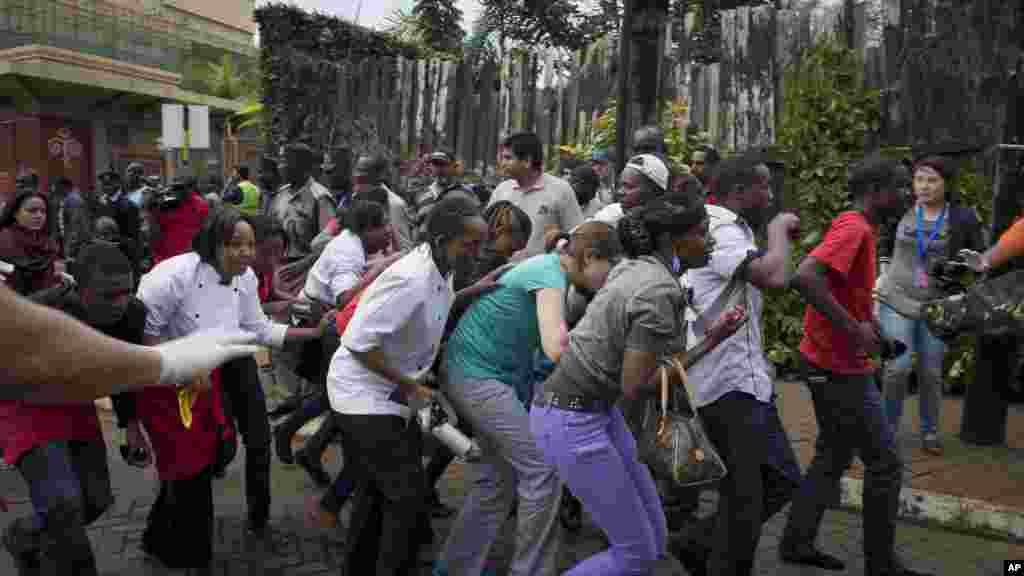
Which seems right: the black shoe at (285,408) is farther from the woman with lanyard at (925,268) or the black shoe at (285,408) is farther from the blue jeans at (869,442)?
the blue jeans at (869,442)

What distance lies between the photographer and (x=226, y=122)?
27.9 metres

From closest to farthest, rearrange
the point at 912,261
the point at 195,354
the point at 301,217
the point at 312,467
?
the point at 195,354 < the point at 312,467 < the point at 912,261 < the point at 301,217

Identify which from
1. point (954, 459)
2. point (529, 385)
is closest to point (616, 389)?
point (529, 385)

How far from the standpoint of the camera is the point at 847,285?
4.49m

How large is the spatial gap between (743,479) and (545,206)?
282cm

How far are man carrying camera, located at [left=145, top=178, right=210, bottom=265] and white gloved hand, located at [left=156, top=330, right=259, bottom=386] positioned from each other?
15.2 feet

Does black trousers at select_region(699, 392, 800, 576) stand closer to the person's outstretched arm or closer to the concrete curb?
the concrete curb

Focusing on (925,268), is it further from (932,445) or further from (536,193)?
(536,193)

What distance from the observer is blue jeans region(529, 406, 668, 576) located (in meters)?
3.65

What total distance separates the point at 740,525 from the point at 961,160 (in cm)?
512

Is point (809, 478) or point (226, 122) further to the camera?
point (226, 122)

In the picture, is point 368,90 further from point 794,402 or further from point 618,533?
point 618,533

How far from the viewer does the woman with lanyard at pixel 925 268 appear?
6.34 meters

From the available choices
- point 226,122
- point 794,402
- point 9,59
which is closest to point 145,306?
point 794,402
